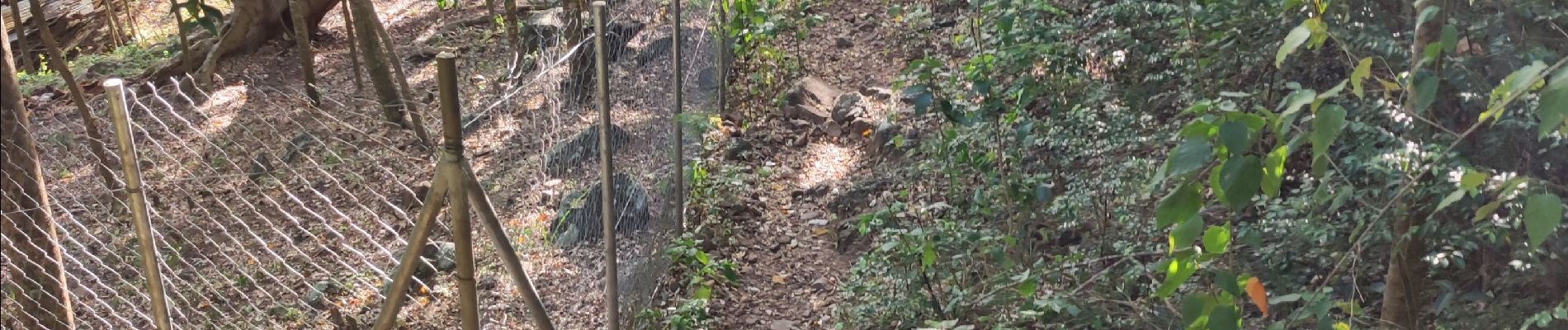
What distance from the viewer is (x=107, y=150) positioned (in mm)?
7441

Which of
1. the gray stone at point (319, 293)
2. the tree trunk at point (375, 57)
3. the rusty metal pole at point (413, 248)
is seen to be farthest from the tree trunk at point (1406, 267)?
the tree trunk at point (375, 57)

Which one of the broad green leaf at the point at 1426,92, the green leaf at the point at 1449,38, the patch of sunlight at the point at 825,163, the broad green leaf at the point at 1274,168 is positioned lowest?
the patch of sunlight at the point at 825,163

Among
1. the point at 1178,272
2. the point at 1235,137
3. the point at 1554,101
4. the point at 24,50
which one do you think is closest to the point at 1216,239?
the point at 1178,272

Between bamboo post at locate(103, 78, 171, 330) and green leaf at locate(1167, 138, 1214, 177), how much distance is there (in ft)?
7.65

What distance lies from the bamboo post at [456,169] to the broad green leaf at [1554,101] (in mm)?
1878

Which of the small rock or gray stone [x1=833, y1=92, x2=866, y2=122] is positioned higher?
gray stone [x1=833, y1=92, x2=866, y2=122]

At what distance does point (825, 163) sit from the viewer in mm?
6668

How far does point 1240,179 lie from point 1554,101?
1.35 ft

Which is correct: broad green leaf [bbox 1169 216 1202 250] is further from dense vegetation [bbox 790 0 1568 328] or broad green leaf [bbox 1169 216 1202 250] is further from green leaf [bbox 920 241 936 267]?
green leaf [bbox 920 241 936 267]

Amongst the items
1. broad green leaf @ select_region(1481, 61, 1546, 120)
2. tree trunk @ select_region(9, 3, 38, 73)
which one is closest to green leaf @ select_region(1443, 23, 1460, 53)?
broad green leaf @ select_region(1481, 61, 1546, 120)

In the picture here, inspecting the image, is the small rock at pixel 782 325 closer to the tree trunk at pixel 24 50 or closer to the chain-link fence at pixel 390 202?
the chain-link fence at pixel 390 202

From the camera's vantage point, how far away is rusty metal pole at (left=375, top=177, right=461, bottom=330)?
2.42 metres

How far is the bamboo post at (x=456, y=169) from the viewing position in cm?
234

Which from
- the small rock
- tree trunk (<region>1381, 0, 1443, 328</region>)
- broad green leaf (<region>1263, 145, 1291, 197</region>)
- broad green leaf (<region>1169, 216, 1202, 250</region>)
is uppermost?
broad green leaf (<region>1263, 145, 1291, 197</region>)
